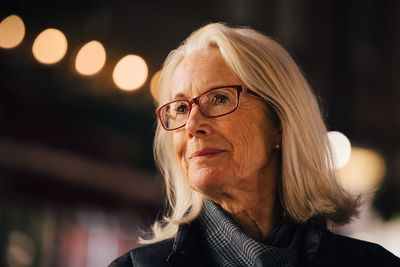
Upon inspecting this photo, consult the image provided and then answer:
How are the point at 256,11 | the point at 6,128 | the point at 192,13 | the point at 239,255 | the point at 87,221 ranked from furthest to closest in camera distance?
1. the point at 256,11
2. the point at 192,13
3. the point at 87,221
4. the point at 6,128
5. the point at 239,255

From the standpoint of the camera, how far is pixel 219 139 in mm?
1953

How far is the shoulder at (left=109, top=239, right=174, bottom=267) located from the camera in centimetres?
188

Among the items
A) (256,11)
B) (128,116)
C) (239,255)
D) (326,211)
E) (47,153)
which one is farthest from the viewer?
(256,11)

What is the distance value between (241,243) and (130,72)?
2.93m

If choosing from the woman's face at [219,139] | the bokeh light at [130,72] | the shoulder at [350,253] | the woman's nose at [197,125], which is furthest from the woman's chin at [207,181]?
the bokeh light at [130,72]

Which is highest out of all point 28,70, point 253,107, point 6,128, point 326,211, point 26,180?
point 253,107

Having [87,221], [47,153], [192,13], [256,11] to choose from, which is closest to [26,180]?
[47,153]

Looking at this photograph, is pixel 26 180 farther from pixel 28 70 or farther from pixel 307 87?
pixel 307 87

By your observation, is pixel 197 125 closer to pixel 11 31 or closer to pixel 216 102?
pixel 216 102

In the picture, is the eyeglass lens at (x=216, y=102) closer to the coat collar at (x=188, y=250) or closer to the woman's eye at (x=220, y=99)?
the woman's eye at (x=220, y=99)

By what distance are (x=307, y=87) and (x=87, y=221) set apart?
5.51 metres

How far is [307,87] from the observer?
84.5 inches

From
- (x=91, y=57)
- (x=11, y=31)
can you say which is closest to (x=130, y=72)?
(x=91, y=57)

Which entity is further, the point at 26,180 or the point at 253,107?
the point at 26,180
